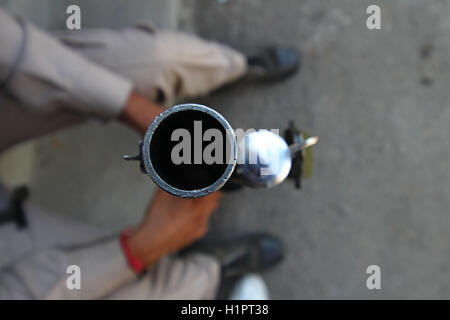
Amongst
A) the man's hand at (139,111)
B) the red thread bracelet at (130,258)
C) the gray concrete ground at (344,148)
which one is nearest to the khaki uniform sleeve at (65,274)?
the red thread bracelet at (130,258)

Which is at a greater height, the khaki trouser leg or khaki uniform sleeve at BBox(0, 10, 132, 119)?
khaki uniform sleeve at BBox(0, 10, 132, 119)

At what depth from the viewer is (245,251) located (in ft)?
4.93

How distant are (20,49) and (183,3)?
0.72 meters

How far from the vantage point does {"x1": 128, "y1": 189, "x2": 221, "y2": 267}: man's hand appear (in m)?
1.14

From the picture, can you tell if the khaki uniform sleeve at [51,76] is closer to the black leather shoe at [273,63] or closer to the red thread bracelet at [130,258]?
the red thread bracelet at [130,258]

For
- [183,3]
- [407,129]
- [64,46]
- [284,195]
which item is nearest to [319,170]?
[284,195]

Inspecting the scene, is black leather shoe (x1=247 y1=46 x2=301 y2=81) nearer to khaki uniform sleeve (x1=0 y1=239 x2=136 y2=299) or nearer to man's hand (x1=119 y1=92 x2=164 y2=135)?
man's hand (x1=119 y1=92 x2=164 y2=135)

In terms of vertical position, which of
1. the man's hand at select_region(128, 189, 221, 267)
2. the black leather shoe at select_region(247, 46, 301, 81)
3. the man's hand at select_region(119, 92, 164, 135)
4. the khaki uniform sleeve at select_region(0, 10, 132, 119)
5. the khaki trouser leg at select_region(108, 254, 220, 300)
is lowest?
the khaki trouser leg at select_region(108, 254, 220, 300)

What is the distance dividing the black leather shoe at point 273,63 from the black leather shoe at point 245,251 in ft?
1.78

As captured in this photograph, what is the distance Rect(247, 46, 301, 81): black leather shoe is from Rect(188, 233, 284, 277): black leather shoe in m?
0.54

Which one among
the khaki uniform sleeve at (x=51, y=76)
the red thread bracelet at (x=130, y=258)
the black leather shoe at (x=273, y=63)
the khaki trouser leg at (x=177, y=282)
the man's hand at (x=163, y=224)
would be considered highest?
the black leather shoe at (x=273, y=63)

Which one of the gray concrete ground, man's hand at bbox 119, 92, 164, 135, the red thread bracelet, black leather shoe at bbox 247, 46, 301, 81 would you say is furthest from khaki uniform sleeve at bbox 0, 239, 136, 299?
black leather shoe at bbox 247, 46, 301, 81

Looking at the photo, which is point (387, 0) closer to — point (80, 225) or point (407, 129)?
point (407, 129)

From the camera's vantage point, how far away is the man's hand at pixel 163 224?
3.73 ft
